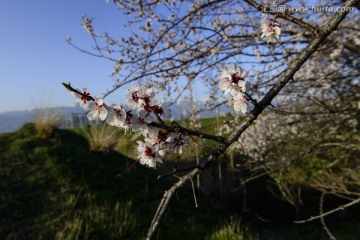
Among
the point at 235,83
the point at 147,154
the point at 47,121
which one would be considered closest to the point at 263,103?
the point at 235,83

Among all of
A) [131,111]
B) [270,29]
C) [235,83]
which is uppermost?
[270,29]

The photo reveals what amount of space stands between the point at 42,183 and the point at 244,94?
5.29 m

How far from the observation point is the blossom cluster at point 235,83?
1.29 metres

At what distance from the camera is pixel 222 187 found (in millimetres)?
9078

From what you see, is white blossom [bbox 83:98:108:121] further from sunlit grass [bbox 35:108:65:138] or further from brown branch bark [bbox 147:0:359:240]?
sunlit grass [bbox 35:108:65:138]

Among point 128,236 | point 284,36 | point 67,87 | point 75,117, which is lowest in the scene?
point 128,236

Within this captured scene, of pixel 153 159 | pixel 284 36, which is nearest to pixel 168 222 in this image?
pixel 284 36

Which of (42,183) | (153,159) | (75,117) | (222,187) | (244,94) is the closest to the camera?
(244,94)

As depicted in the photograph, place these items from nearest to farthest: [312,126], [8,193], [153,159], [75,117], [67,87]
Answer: [67,87], [153,159], [8,193], [312,126], [75,117]

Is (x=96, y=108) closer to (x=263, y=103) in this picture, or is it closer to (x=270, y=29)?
(x=263, y=103)

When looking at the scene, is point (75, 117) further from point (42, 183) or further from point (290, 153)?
point (290, 153)

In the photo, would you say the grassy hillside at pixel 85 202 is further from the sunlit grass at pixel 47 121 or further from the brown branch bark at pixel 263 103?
the brown branch bark at pixel 263 103

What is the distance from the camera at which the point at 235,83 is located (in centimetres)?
130

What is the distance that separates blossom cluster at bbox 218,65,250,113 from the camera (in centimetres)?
129
